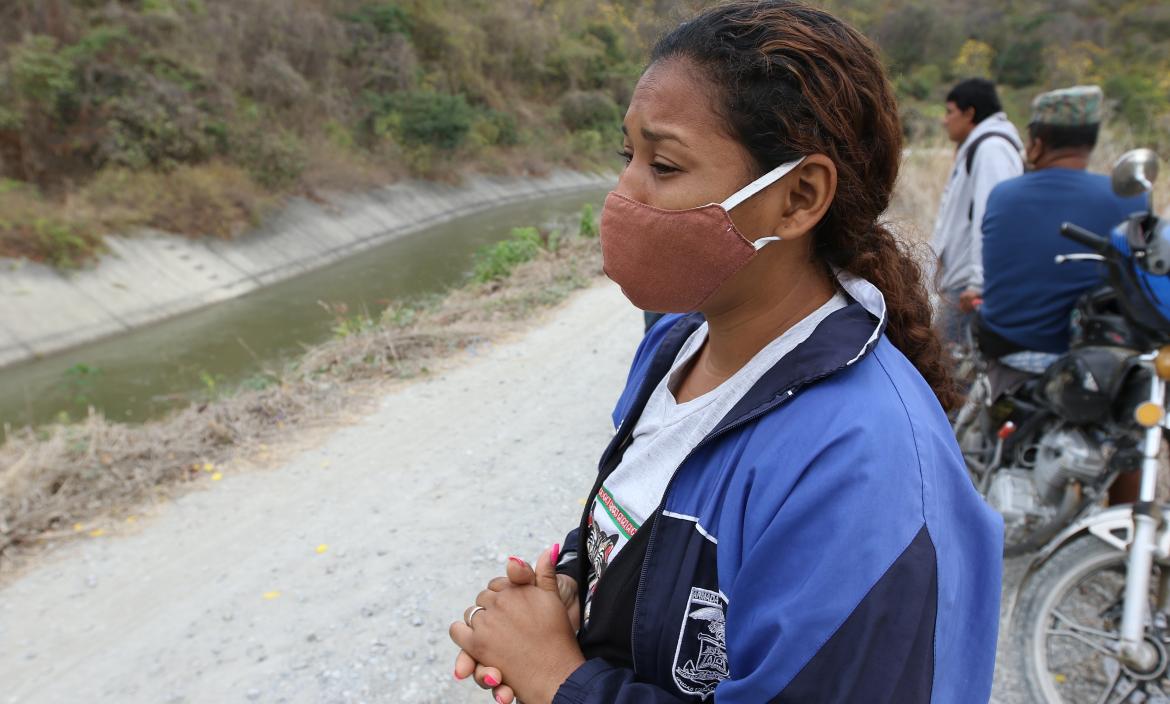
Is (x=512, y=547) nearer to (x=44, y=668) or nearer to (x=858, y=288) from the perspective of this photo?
(x=44, y=668)

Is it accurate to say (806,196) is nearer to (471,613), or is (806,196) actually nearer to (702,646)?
(702,646)

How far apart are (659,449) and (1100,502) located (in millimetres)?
2164

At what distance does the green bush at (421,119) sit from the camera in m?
25.8

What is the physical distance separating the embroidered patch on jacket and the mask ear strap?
575 mm

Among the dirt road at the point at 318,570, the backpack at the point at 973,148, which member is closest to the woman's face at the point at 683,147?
the dirt road at the point at 318,570

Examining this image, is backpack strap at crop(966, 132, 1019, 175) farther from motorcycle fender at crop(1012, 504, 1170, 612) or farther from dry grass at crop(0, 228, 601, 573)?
dry grass at crop(0, 228, 601, 573)

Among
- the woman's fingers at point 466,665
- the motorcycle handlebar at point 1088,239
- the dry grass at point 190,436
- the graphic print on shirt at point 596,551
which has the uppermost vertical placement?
the motorcycle handlebar at point 1088,239

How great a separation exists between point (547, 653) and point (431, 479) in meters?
3.12

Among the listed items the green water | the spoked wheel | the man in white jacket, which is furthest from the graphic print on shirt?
the green water

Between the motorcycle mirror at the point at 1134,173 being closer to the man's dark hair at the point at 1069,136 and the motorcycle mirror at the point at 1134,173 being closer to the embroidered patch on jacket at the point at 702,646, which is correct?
the man's dark hair at the point at 1069,136

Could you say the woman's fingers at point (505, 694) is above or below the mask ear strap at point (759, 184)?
below

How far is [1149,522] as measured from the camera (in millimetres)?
1896

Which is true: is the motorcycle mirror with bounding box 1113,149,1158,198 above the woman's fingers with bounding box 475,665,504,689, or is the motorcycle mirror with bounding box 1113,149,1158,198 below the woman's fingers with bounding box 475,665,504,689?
above

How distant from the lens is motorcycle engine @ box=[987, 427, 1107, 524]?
248cm
